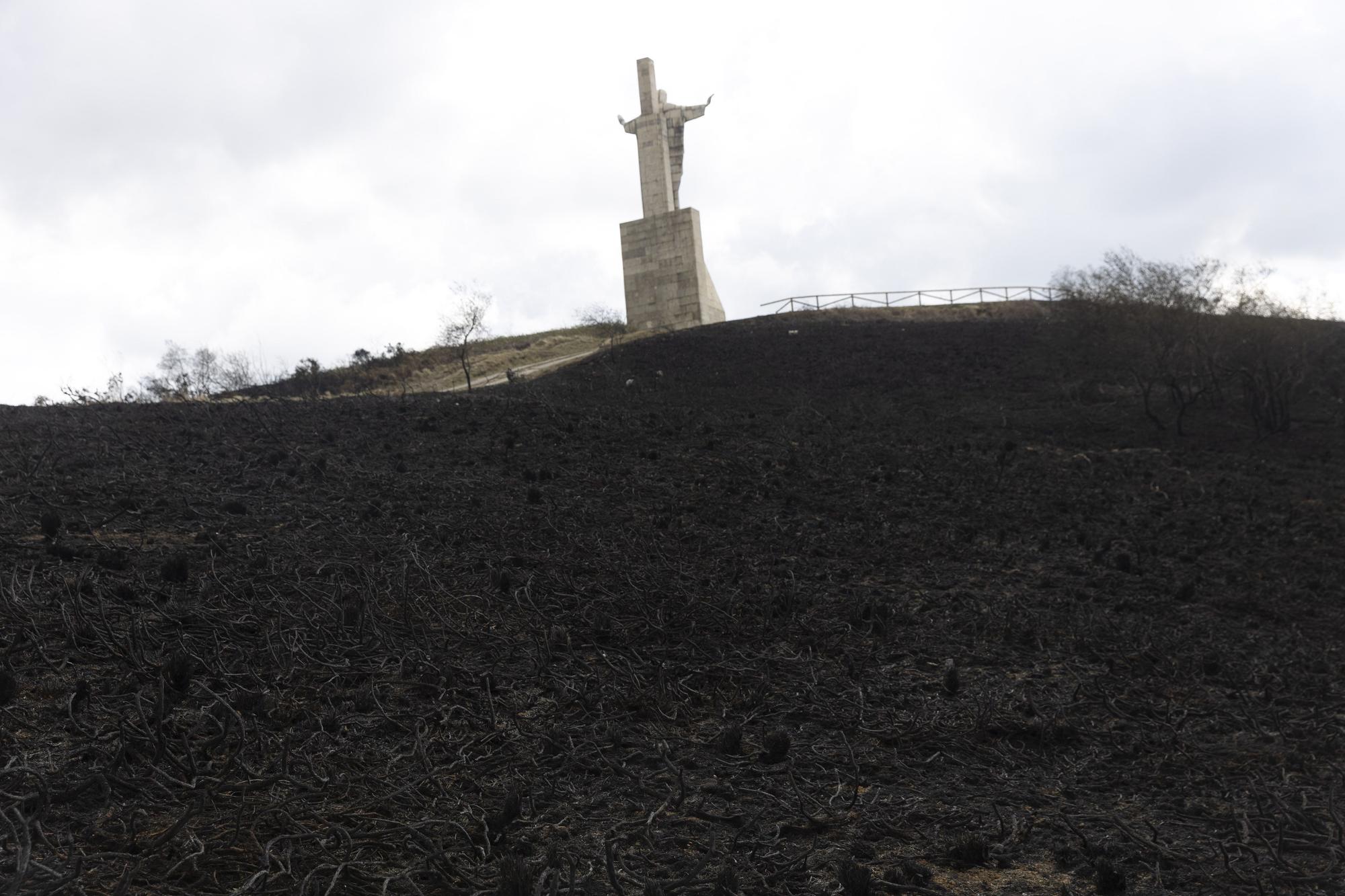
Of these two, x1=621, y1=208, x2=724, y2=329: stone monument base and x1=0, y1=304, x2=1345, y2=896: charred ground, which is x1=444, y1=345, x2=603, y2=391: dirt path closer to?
x1=621, y1=208, x2=724, y2=329: stone monument base

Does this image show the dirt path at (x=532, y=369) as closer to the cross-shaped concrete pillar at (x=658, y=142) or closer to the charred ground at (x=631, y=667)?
the cross-shaped concrete pillar at (x=658, y=142)

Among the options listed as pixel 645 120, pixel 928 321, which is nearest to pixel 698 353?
pixel 928 321

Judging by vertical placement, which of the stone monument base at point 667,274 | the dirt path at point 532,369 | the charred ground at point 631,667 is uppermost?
the stone monument base at point 667,274

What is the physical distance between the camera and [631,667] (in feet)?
23.4

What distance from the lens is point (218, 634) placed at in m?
6.45

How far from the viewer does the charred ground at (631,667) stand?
15.4ft

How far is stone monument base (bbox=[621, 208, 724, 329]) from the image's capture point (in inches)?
1355

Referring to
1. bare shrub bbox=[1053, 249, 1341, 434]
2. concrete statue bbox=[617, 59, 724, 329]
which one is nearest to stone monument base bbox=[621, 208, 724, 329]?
concrete statue bbox=[617, 59, 724, 329]

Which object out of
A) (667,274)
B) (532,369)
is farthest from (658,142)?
(532,369)

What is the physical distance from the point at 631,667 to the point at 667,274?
2877 centimetres

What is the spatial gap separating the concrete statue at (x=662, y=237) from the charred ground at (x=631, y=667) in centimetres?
2029

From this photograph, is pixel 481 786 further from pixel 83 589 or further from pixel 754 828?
pixel 83 589

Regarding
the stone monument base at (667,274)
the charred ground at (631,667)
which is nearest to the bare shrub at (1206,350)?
the charred ground at (631,667)

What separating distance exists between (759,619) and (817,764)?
2.49 meters
